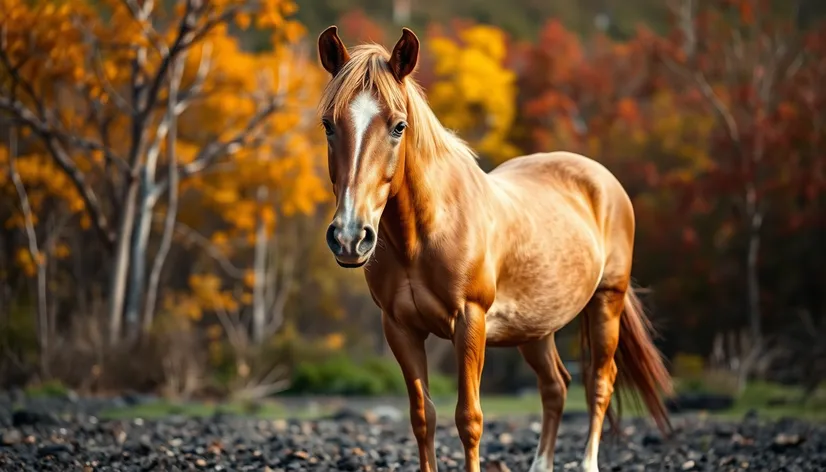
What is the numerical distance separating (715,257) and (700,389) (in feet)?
23.8

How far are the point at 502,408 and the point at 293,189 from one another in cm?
810

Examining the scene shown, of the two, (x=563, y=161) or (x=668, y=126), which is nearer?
(x=563, y=161)

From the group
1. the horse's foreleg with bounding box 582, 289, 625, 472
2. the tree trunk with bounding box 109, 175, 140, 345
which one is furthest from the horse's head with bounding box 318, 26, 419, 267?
the tree trunk with bounding box 109, 175, 140, 345

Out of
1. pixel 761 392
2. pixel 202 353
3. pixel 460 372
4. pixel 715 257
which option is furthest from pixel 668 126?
pixel 460 372

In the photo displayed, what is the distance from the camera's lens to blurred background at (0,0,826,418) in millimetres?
15266

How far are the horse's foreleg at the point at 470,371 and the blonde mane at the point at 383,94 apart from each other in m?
0.85

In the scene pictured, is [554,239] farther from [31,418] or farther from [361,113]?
[31,418]

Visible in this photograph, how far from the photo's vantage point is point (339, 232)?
4234mm

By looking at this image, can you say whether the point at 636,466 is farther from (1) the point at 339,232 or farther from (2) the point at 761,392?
(2) the point at 761,392

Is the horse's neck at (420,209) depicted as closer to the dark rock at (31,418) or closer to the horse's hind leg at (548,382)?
the horse's hind leg at (548,382)

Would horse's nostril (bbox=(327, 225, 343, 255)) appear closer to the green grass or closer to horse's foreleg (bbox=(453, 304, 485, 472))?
horse's foreleg (bbox=(453, 304, 485, 472))

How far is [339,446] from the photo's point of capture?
7836mm

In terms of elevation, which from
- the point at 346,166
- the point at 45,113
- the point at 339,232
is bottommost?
the point at 339,232

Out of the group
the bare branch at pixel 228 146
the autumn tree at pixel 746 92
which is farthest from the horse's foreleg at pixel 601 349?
the autumn tree at pixel 746 92
